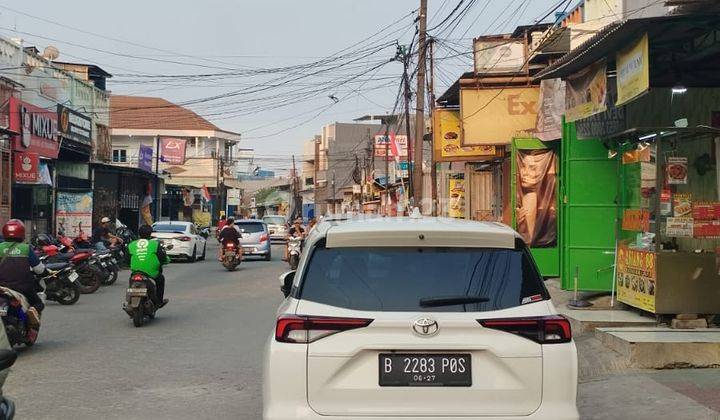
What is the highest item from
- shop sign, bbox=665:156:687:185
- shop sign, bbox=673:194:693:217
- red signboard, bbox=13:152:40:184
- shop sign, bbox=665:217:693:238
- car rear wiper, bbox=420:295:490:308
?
red signboard, bbox=13:152:40:184

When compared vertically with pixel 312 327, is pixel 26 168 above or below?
above

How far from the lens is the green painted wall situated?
12203mm

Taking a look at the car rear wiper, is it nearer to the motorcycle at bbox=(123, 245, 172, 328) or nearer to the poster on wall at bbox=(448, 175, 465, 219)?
the motorcycle at bbox=(123, 245, 172, 328)

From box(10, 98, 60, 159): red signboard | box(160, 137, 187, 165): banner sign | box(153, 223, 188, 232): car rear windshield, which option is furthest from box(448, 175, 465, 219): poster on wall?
box(160, 137, 187, 165): banner sign

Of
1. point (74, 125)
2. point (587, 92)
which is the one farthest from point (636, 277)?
point (74, 125)

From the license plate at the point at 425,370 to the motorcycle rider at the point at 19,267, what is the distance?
7.20m

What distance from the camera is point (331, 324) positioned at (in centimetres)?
446

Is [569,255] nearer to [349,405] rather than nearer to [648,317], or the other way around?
[648,317]

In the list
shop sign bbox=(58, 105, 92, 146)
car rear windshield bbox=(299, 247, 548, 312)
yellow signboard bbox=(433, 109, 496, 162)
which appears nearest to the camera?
car rear windshield bbox=(299, 247, 548, 312)

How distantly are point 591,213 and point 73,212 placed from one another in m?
21.8

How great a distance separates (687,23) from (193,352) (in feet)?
23.3

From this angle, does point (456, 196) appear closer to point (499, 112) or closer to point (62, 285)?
point (499, 112)

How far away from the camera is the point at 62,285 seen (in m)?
16.0

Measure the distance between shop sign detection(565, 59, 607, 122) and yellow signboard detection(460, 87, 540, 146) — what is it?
692 centimetres
